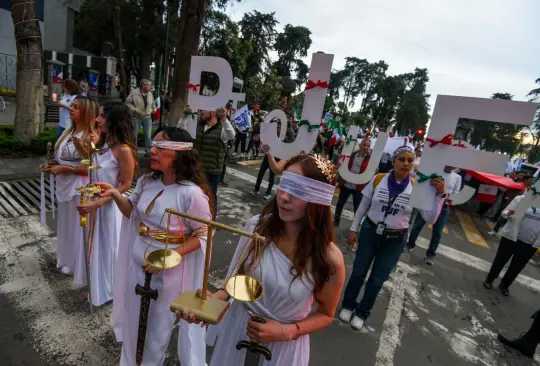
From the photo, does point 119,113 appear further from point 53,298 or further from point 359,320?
point 359,320

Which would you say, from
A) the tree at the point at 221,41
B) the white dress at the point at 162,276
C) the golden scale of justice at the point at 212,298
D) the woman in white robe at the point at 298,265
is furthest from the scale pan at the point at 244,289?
the tree at the point at 221,41

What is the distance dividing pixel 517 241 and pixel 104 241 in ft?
20.4

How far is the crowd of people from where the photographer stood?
162 cm

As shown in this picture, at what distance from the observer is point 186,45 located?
880 centimetres

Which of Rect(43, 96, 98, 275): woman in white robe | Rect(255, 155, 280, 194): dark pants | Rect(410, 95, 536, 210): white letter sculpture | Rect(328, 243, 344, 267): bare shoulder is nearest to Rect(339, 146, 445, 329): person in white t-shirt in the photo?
Rect(410, 95, 536, 210): white letter sculpture

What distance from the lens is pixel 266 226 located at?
1787 millimetres

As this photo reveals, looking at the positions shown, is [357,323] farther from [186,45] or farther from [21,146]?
[21,146]

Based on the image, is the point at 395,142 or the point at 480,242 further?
the point at 395,142

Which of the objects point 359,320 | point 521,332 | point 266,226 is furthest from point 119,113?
point 521,332

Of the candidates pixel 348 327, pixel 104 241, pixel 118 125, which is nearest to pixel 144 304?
pixel 104 241

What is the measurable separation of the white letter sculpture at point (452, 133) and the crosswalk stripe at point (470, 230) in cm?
664

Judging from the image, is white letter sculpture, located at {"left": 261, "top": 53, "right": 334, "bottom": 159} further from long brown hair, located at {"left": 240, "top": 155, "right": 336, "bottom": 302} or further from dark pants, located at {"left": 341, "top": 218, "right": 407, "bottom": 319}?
dark pants, located at {"left": 341, "top": 218, "right": 407, "bottom": 319}

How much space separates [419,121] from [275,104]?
151ft

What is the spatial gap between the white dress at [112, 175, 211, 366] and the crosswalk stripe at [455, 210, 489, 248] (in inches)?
332
